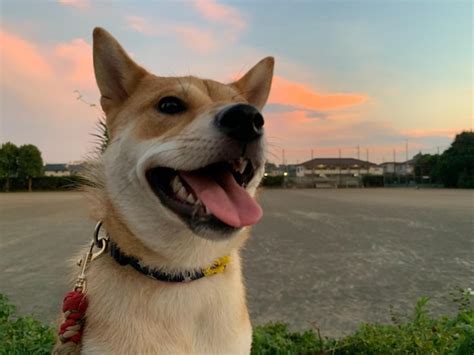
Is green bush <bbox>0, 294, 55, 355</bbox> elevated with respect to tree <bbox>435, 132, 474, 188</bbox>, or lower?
lower

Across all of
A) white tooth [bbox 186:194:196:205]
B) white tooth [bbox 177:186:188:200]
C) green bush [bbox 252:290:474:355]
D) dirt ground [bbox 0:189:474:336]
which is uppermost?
white tooth [bbox 177:186:188:200]

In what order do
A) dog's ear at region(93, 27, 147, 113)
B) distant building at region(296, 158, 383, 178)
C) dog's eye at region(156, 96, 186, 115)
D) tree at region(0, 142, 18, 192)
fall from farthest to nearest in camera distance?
distant building at region(296, 158, 383, 178) < tree at region(0, 142, 18, 192) < dog's ear at region(93, 27, 147, 113) < dog's eye at region(156, 96, 186, 115)

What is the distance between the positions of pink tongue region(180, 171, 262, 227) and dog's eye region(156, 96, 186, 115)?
545mm

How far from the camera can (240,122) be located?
1.95 meters

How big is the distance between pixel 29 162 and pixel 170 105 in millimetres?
67453

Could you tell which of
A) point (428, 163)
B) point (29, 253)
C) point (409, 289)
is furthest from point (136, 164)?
point (428, 163)

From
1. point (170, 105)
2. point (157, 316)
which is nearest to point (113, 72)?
point (170, 105)

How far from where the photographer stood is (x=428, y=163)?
242 ft

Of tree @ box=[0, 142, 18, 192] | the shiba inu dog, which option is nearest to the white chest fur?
the shiba inu dog

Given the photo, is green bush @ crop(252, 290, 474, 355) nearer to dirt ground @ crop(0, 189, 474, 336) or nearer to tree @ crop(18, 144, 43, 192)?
dirt ground @ crop(0, 189, 474, 336)

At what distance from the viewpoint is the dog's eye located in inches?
95.6

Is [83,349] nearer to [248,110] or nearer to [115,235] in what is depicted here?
[115,235]

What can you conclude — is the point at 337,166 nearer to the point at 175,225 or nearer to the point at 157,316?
the point at 175,225

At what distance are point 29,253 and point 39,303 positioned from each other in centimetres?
378
